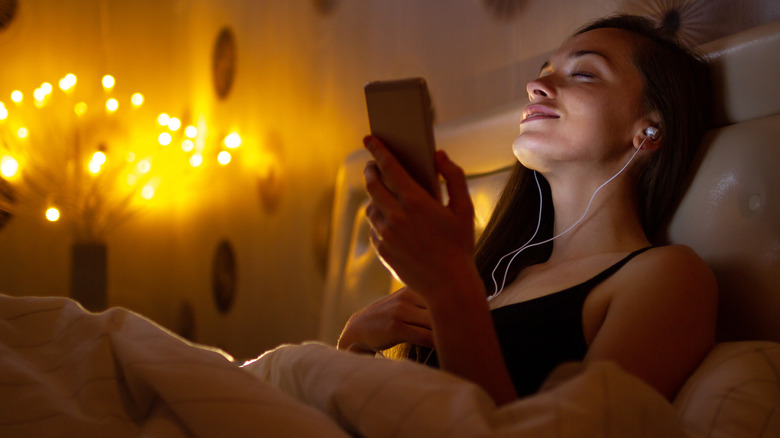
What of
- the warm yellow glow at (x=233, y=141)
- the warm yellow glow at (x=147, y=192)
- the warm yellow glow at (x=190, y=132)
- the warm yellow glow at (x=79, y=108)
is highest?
the warm yellow glow at (x=79, y=108)

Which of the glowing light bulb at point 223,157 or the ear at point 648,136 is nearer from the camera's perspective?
the ear at point 648,136

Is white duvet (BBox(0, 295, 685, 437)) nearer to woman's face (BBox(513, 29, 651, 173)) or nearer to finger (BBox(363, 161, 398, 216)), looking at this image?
finger (BBox(363, 161, 398, 216))

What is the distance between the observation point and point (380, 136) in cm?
78

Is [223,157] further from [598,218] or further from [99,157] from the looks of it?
[598,218]

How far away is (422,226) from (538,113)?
1.80ft

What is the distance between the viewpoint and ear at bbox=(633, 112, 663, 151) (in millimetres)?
1146

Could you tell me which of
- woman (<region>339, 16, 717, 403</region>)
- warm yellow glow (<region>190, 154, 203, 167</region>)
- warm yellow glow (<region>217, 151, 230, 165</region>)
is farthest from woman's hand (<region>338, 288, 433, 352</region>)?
warm yellow glow (<region>190, 154, 203, 167</region>)

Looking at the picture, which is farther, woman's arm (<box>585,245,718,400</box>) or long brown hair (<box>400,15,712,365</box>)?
long brown hair (<box>400,15,712,365</box>)

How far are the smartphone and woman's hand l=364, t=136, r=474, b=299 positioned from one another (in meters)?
0.01

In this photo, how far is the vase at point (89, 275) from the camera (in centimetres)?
259

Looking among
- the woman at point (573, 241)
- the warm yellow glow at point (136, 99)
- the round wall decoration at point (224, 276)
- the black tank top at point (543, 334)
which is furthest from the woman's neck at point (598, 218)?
the warm yellow glow at point (136, 99)

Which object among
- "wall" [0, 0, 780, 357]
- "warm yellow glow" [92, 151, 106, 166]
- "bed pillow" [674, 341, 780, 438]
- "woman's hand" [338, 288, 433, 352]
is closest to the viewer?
"bed pillow" [674, 341, 780, 438]

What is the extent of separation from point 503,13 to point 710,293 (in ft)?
3.52

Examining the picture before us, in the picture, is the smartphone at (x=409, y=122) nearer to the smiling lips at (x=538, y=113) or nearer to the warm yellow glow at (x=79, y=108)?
the smiling lips at (x=538, y=113)
